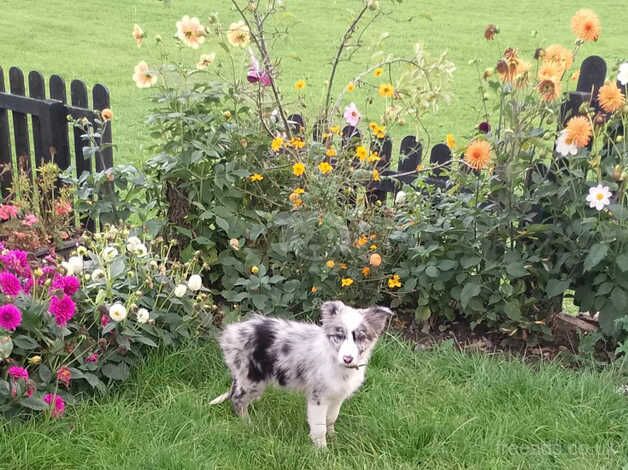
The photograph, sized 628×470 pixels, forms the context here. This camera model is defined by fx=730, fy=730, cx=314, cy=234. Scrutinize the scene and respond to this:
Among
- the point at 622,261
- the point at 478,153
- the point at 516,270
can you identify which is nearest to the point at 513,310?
the point at 516,270

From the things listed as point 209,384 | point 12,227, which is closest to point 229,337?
point 209,384

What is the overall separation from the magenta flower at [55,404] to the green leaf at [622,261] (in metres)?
2.77

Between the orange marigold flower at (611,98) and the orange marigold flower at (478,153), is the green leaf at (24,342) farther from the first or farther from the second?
the orange marigold flower at (611,98)

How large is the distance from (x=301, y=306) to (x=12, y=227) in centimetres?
196

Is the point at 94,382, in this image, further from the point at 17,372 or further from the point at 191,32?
the point at 191,32

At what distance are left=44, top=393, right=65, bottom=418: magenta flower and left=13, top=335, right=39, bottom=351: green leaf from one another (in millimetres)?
229

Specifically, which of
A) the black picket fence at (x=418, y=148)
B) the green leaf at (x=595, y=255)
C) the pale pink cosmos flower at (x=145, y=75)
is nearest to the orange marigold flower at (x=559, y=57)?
the black picket fence at (x=418, y=148)

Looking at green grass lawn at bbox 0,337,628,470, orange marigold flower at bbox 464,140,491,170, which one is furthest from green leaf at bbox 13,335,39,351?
orange marigold flower at bbox 464,140,491,170

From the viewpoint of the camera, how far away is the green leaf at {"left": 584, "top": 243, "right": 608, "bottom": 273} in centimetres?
367

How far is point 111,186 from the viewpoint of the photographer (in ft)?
14.9

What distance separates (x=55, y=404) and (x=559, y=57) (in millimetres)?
3013

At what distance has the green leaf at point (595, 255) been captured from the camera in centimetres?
367

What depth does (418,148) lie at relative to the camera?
15.5 feet

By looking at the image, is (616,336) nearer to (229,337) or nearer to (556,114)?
(556,114)
